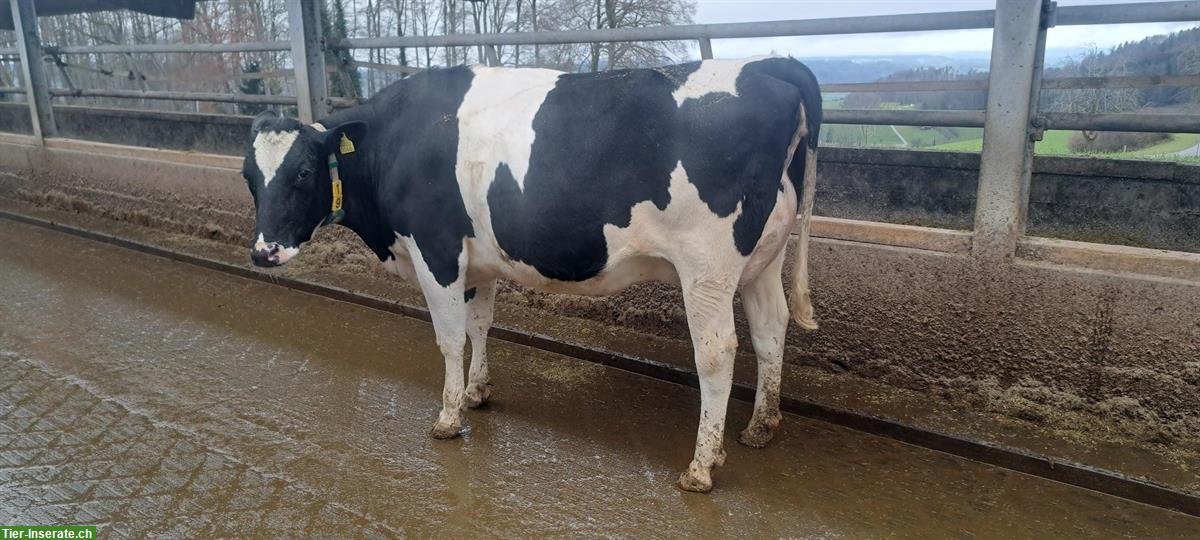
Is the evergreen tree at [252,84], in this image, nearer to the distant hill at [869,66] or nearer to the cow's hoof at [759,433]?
the distant hill at [869,66]

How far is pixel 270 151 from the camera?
381cm

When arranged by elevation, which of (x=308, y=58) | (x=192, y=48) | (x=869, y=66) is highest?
(x=192, y=48)

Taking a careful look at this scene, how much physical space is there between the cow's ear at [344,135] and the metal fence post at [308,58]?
2790mm

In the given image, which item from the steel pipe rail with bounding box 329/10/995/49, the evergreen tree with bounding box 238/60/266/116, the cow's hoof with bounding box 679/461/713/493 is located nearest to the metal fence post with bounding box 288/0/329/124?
the steel pipe rail with bounding box 329/10/995/49

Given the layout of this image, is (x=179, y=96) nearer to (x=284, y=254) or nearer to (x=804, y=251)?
(x=284, y=254)

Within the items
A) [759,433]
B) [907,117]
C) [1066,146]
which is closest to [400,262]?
[759,433]

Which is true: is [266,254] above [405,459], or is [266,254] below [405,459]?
above

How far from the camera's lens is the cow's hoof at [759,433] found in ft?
12.7

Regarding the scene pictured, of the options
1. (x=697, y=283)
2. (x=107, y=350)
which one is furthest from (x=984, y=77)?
(x=107, y=350)

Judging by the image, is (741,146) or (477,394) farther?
(477,394)

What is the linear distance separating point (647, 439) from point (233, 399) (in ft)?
7.66

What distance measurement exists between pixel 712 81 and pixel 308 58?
14.7 ft

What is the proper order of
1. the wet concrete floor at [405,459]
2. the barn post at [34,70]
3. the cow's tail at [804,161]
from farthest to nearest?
the barn post at [34,70]
the cow's tail at [804,161]
the wet concrete floor at [405,459]

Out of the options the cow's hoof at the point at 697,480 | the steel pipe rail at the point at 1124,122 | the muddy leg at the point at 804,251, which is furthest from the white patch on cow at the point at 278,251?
the steel pipe rail at the point at 1124,122
